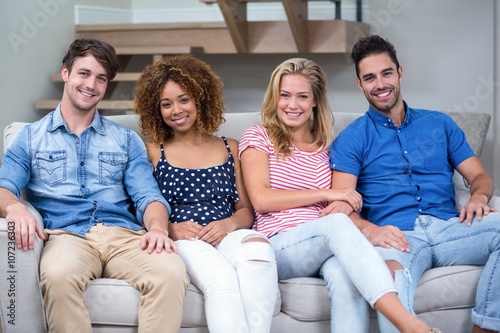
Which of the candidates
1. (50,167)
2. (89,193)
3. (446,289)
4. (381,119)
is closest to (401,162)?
(381,119)

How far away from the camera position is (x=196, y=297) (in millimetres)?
2211

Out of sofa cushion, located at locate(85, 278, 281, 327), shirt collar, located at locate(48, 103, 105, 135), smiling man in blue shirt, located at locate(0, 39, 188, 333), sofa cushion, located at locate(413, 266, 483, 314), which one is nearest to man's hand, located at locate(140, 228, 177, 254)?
smiling man in blue shirt, located at locate(0, 39, 188, 333)

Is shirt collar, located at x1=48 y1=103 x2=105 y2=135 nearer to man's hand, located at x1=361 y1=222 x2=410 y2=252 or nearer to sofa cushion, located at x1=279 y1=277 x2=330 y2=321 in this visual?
sofa cushion, located at x1=279 y1=277 x2=330 y2=321

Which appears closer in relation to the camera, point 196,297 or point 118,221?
point 196,297

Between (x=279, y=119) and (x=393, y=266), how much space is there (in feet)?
2.27

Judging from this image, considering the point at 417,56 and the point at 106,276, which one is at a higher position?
the point at 417,56

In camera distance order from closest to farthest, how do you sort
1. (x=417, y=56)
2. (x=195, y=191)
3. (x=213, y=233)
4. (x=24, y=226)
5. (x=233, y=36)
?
1. (x=24, y=226)
2. (x=213, y=233)
3. (x=195, y=191)
4. (x=233, y=36)
5. (x=417, y=56)

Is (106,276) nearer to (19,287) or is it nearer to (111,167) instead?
(19,287)

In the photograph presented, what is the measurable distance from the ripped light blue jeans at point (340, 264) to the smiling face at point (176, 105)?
551mm

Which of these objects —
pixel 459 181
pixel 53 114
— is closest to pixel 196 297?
pixel 53 114

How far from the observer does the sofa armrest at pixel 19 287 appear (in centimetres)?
213

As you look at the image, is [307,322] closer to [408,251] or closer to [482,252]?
[408,251]

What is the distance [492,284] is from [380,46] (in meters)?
0.90

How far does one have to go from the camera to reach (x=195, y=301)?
2.21 meters
